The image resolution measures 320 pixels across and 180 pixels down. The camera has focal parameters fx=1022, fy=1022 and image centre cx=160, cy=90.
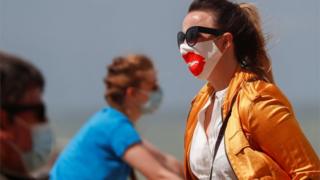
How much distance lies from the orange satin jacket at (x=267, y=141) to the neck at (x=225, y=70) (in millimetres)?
181

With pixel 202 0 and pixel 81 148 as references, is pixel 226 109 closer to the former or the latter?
pixel 202 0

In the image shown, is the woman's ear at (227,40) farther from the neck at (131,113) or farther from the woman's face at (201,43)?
the neck at (131,113)

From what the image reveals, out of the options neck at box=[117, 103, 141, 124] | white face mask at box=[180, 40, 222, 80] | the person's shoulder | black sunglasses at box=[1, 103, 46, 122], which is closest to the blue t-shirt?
neck at box=[117, 103, 141, 124]

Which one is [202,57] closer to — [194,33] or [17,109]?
[194,33]

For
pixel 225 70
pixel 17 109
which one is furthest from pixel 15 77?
pixel 225 70

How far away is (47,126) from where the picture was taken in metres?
3.62

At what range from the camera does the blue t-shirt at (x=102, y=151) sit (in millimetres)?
5434

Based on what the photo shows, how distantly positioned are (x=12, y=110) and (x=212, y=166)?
1.02m

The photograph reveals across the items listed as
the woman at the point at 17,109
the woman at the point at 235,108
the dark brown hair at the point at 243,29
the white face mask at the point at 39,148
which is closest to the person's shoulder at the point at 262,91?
the woman at the point at 235,108

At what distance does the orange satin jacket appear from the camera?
12.5ft

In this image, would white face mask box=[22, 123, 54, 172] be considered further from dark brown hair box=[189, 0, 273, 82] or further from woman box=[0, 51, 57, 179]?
dark brown hair box=[189, 0, 273, 82]

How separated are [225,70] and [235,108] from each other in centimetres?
23

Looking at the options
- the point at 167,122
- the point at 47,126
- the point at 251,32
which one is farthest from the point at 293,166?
the point at 167,122

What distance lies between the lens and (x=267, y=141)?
3.84 m
